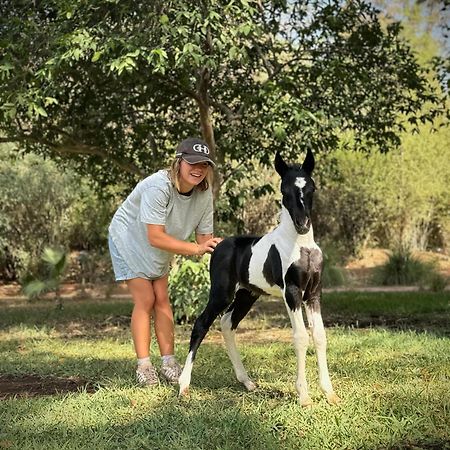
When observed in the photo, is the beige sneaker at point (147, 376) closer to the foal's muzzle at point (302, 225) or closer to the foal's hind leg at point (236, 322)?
the foal's hind leg at point (236, 322)

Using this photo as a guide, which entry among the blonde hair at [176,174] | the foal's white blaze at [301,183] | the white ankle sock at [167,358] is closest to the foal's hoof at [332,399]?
the foal's white blaze at [301,183]

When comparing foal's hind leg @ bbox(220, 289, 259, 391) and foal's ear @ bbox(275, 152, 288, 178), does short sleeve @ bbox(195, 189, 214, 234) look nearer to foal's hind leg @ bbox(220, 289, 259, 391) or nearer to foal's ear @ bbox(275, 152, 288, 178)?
foal's hind leg @ bbox(220, 289, 259, 391)

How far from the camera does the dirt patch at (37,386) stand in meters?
5.97

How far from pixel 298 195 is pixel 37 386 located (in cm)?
291

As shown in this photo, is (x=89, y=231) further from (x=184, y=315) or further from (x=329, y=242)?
(x=184, y=315)

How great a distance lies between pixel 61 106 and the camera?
11.5 meters

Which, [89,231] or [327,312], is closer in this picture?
[327,312]

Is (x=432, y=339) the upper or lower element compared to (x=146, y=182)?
lower

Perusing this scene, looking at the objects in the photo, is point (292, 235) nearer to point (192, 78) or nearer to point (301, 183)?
point (301, 183)

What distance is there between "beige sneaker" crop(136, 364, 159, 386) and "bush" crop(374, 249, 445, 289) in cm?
1279

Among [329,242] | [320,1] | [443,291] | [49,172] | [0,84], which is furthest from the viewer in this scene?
[329,242]

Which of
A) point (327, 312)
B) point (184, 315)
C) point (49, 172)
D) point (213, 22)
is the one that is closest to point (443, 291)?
point (327, 312)

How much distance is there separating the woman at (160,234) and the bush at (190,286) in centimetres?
475

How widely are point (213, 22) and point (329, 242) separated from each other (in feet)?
49.1
